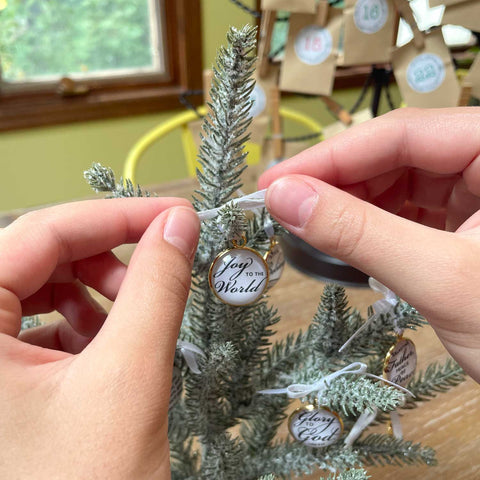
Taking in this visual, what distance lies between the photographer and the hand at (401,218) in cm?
33

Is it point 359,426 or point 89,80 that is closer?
point 359,426

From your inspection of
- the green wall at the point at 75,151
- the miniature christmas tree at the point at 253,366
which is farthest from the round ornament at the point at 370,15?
the green wall at the point at 75,151

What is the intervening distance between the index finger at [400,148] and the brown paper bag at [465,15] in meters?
0.43

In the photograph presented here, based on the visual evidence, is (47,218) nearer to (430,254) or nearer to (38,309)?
(38,309)

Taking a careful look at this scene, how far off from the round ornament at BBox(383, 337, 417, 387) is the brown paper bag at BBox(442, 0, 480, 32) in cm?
61

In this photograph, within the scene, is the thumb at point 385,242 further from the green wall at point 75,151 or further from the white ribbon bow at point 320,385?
the green wall at point 75,151

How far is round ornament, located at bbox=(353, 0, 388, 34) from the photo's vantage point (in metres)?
0.77

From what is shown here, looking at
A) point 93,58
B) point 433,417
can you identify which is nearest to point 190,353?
point 433,417

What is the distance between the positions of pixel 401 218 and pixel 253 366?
18cm

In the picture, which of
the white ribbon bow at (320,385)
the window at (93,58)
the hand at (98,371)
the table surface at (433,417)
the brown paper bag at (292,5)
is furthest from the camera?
the window at (93,58)

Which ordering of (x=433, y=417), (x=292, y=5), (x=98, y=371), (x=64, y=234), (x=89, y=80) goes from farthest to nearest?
(x=89, y=80) → (x=292, y=5) → (x=433, y=417) → (x=64, y=234) → (x=98, y=371)

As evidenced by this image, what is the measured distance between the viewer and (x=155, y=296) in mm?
299

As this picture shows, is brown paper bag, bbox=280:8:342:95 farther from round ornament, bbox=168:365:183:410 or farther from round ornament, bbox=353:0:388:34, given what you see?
round ornament, bbox=168:365:183:410

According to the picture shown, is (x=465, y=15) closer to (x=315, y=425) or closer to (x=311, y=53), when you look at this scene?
(x=311, y=53)
